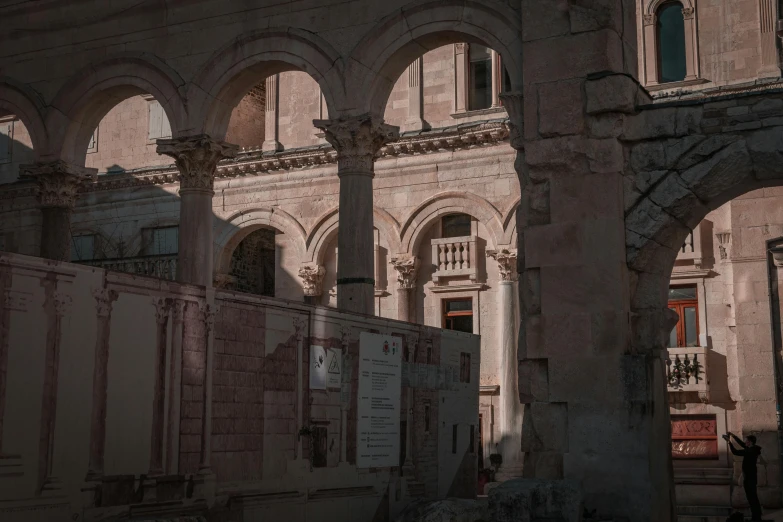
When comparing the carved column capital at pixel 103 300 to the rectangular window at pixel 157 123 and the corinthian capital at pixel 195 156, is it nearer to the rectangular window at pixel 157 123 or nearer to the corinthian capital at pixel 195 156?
the corinthian capital at pixel 195 156

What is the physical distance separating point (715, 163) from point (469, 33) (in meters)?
4.34

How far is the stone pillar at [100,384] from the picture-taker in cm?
910

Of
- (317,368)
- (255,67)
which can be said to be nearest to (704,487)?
(255,67)

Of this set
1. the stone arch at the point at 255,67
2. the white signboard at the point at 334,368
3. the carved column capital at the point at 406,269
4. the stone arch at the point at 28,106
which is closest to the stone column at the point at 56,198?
the stone arch at the point at 28,106

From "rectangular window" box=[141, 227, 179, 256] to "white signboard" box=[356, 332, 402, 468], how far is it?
15812 mm

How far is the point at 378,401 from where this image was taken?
41.6 ft

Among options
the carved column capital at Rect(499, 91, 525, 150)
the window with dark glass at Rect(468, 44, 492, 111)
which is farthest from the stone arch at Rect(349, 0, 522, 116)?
the window with dark glass at Rect(468, 44, 492, 111)

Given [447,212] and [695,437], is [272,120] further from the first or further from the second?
[695,437]

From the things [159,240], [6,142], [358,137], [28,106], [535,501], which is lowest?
[535,501]

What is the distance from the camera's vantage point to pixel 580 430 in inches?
471

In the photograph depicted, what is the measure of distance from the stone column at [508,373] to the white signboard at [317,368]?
12.0 meters

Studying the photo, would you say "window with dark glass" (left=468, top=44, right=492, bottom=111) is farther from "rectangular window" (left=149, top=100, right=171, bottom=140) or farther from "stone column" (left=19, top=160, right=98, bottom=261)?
"stone column" (left=19, top=160, right=98, bottom=261)

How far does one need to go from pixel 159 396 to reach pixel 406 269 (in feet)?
51.0

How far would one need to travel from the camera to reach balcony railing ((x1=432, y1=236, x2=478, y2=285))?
80.4 ft
